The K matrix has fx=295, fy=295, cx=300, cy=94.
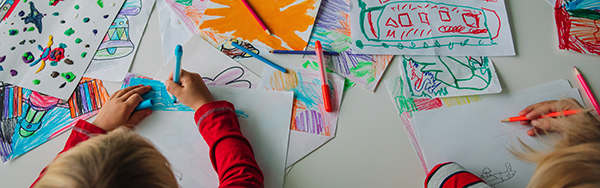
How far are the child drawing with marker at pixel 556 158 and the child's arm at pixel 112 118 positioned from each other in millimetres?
590

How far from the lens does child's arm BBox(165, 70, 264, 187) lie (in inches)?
20.3

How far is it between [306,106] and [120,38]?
1.49ft

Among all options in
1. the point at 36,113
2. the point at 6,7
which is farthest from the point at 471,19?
the point at 6,7

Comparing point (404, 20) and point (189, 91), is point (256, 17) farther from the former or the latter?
point (404, 20)

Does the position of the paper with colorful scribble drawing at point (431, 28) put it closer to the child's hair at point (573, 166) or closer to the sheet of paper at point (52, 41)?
the child's hair at point (573, 166)

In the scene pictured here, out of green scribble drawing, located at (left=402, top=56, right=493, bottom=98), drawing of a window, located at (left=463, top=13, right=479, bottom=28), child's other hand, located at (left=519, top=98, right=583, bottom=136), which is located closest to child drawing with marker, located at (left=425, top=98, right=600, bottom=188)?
child's other hand, located at (left=519, top=98, right=583, bottom=136)

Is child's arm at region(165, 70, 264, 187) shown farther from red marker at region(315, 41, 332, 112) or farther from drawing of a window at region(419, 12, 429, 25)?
drawing of a window at region(419, 12, 429, 25)

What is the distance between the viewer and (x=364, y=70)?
2.13 feet

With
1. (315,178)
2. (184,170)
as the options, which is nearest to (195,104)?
(184,170)

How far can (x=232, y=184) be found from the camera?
1.63 feet

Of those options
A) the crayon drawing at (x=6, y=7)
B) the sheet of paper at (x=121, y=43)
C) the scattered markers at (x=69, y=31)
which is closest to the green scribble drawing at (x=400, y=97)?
the sheet of paper at (x=121, y=43)

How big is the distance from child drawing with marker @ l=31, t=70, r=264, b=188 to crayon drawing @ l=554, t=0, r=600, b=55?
754 millimetres

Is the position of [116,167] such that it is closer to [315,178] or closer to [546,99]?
[315,178]

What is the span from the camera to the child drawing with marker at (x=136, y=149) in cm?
36
